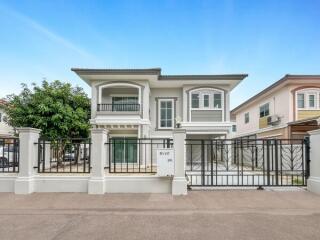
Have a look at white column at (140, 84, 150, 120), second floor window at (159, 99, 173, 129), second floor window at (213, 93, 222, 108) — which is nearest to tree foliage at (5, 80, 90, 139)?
white column at (140, 84, 150, 120)

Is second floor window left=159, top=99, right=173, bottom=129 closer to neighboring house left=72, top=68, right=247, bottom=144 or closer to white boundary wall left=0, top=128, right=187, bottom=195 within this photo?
neighboring house left=72, top=68, right=247, bottom=144

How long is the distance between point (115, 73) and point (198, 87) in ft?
19.0

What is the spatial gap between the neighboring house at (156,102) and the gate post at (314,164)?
824 cm

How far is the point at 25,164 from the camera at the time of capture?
26.6 feet

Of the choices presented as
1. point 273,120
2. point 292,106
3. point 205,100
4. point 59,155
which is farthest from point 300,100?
point 59,155

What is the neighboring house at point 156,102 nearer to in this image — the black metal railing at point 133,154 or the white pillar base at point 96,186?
the black metal railing at point 133,154

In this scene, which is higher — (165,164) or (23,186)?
(165,164)

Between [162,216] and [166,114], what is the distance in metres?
12.6

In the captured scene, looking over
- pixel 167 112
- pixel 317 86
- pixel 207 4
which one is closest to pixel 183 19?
pixel 207 4

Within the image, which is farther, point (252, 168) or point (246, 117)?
point (246, 117)

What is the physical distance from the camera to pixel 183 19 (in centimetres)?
1338

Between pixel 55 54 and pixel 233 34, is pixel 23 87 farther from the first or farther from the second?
pixel 233 34

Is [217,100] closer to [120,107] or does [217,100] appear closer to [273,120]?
[273,120]

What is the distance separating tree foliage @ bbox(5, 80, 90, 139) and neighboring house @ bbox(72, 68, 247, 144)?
1458mm
